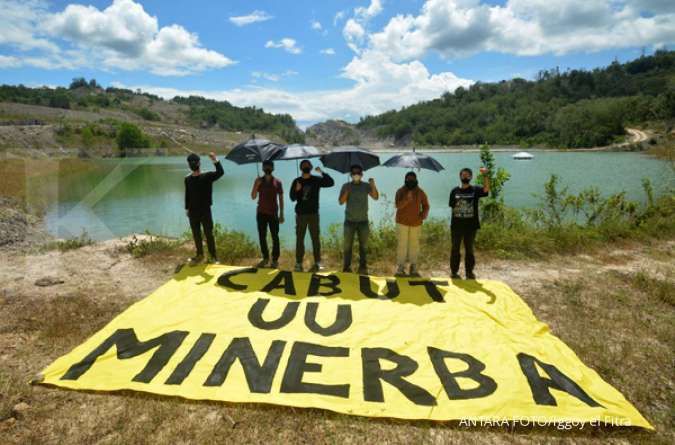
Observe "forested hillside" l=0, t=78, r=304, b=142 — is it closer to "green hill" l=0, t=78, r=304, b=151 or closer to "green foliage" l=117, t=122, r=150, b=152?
"green hill" l=0, t=78, r=304, b=151

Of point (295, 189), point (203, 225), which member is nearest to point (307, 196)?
point (295, 189)

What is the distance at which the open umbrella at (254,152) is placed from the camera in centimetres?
662

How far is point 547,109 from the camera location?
116 metres

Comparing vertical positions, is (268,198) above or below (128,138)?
below

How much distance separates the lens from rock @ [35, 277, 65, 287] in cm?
659

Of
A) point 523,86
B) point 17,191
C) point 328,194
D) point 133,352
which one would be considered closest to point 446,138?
point 523,86

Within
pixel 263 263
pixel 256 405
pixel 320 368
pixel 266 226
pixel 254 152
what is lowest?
pixel 256 405

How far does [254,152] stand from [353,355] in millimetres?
4119

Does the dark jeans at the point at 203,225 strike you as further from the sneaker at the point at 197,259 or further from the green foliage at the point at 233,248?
the green foliage at the point at 233,248

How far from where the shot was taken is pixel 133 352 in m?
4.39

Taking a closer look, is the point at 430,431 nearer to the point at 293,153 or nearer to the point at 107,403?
the point at 107,403

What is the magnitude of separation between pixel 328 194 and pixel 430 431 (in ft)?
71.9

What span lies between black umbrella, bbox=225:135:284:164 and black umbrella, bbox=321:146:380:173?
950 millimetres

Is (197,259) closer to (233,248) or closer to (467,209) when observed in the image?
(233,248)
